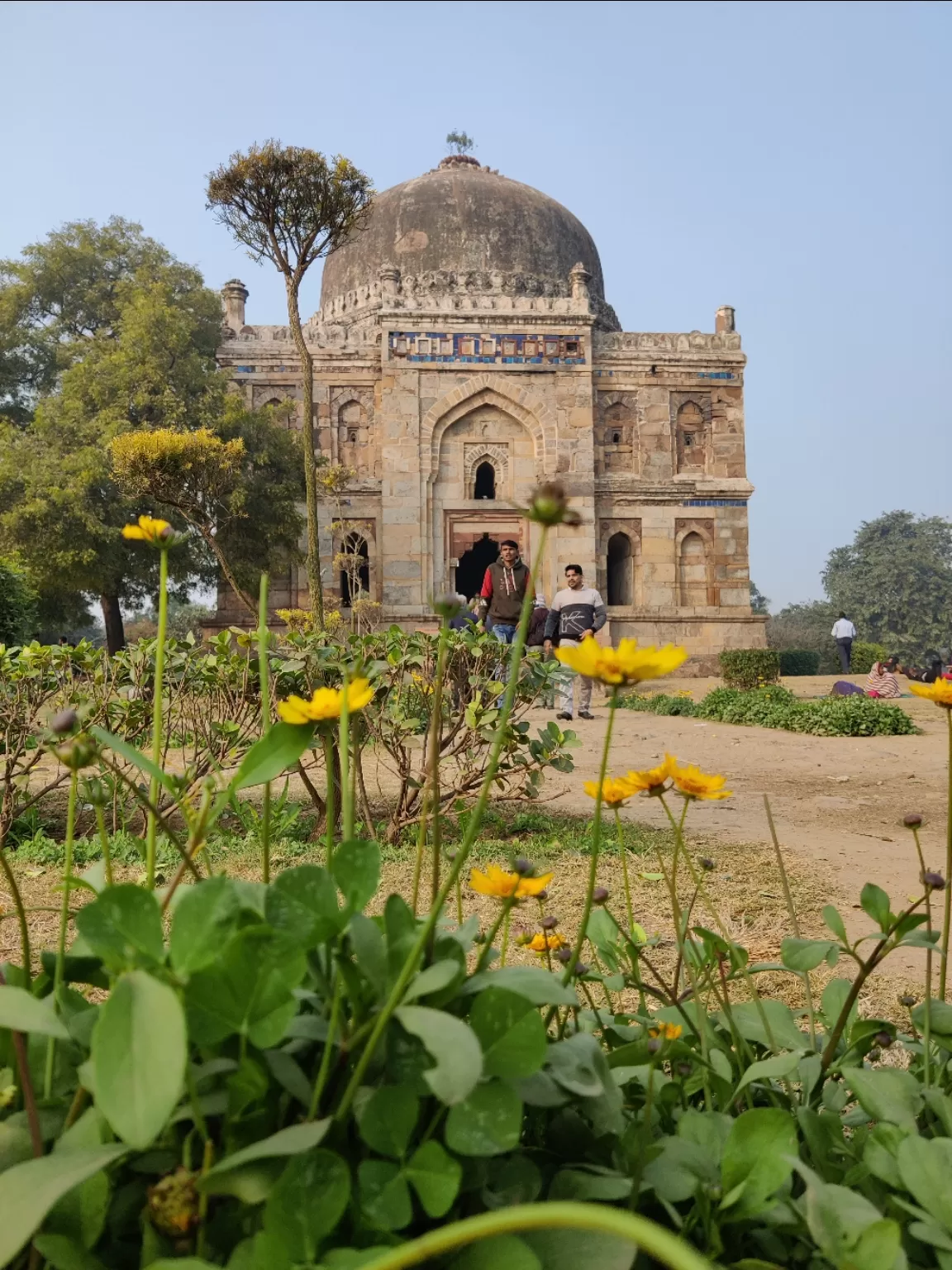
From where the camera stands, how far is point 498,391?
15.6 meters

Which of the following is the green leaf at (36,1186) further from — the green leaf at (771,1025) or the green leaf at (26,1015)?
the green leaf at (771,1025)

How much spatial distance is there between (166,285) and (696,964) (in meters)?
15.8

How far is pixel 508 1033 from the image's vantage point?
62 cm

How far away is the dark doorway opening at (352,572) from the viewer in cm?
1527

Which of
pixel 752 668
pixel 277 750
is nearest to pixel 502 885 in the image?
pixel 277 750

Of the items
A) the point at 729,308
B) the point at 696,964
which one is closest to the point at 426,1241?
the point at 696,964

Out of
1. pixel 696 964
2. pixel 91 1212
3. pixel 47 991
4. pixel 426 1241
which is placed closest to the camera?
pixel 426 1241

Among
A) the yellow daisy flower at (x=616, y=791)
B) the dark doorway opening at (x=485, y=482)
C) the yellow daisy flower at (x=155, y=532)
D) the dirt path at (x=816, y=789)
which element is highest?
the dark doorway opening at (x=485, y=482)

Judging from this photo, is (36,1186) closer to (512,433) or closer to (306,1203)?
(306,1203)

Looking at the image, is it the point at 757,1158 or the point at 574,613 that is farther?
the point at 574,613

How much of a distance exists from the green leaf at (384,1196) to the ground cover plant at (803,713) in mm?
6501

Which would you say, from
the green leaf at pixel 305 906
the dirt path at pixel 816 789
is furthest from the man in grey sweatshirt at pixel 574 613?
the green leaf at pixel 305 906

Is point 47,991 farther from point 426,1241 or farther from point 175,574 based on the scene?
point 175,574

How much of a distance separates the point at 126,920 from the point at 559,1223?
1.11 feet
